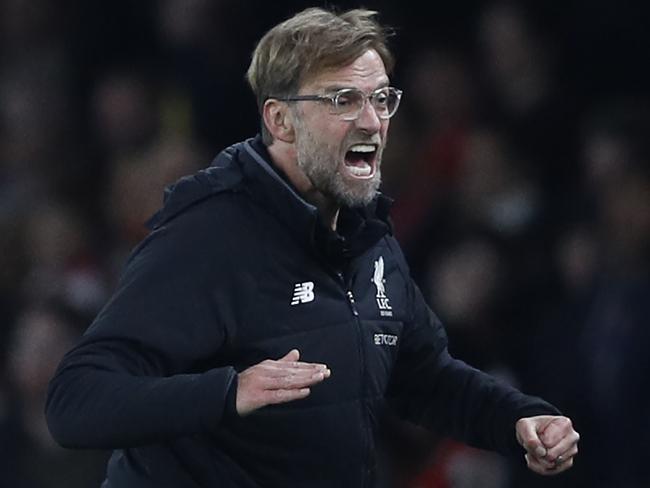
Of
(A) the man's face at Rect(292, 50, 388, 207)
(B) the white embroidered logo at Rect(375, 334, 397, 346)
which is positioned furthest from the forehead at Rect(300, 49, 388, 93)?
(B) the white embroidered logo at Rect(375, 334, 397, 346)

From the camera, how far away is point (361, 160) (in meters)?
4.62

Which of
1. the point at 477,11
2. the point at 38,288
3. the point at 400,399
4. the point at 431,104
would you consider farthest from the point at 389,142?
the point at 400,399

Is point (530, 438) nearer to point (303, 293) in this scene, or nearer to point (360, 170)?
point (303, 293)

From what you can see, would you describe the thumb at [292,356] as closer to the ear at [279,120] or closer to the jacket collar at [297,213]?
the jacket collar at [297,213]

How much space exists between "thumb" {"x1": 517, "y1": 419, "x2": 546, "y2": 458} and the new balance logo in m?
0.58

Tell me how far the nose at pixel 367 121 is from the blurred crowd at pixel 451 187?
2205mm

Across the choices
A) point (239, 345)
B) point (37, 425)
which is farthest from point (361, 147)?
point (37, 425)

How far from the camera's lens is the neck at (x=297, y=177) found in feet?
15.1

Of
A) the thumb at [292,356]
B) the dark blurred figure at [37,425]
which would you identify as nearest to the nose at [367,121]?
the thumb at [292,356]

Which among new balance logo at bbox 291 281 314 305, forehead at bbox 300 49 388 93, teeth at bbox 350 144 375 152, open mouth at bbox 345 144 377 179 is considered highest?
forehead at bbox 300 49 388 93

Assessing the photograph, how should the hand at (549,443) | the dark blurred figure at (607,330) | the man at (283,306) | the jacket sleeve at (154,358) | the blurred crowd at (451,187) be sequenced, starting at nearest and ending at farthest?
the jacket sleeve at (154,358) → the man at (283,306) → the hand at (549,443) → the dark blurred figure at (607,330) → the blurred crowd at (451,187)

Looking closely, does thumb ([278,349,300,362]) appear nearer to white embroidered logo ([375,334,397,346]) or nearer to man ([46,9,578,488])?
man ([46,9,578,488])

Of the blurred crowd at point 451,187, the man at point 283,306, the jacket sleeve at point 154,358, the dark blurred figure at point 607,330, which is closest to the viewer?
the jacket sleeve at point 154,358

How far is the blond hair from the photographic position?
4523 millimetres
